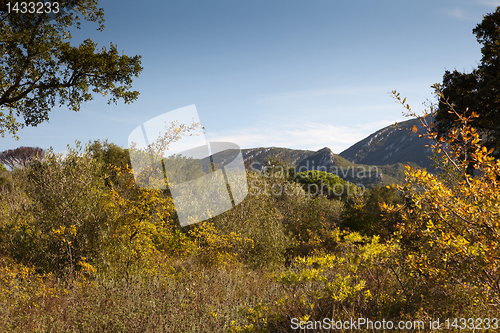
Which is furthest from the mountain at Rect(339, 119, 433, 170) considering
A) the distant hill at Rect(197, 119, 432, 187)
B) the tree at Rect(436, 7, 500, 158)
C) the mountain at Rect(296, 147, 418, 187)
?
the tree at Rect(436, 7, 500, 158)

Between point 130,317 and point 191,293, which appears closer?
point 130,317

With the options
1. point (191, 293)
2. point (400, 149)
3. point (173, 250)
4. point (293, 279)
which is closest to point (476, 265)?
point (293, 279)

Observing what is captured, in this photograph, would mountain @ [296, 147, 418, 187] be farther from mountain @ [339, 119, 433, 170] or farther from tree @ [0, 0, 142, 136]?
tree @ [0, 0, 142, 136]

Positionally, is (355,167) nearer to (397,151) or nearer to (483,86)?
(397,151)

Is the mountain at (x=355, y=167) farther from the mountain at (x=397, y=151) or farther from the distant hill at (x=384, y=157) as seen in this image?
the mountain at (x=397, y=151)

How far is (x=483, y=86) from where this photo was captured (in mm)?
14109

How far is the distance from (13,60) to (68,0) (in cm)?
267

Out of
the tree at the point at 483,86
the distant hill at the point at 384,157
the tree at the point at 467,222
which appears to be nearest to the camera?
the tree at the point at 467,222

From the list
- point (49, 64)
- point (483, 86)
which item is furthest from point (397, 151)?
point (49, 64)

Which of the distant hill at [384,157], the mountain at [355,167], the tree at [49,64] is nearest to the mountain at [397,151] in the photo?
the distant hill at [384,157]

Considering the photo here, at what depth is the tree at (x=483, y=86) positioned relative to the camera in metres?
13.7

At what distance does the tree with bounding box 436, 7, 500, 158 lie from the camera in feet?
45.0

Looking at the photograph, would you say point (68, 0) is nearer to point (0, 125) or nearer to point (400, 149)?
point (0, 125)

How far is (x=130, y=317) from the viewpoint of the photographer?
4.15 metres
